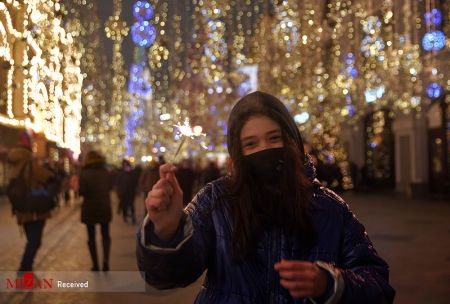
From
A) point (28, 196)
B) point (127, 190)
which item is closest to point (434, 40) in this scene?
point (127, 190)

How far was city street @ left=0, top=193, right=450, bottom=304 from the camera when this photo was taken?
7477mm

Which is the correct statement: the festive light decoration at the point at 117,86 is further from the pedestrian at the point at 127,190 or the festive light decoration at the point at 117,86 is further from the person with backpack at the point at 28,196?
the person with backpack at the point at 28,196

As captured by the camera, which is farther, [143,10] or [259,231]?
[143,10]

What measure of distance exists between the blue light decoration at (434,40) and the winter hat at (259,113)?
73.8 feet

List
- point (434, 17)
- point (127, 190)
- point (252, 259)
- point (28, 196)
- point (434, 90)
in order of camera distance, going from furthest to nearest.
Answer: point (434, 17), point (434, 90), point (127, 190), point (28, 196), point (252, 259)

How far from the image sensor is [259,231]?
6.95 ft

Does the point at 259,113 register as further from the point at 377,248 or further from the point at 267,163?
the point at 377,248

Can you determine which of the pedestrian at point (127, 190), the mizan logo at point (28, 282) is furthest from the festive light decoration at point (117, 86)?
the mizan logo at point (28, 282)

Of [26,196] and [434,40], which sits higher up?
[434,40]

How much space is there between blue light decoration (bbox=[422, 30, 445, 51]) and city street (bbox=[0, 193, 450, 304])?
6.55 metres

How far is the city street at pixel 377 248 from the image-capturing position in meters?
7.48

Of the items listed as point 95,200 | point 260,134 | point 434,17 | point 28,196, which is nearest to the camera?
point 260,134

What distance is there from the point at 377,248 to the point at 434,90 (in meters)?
13.8

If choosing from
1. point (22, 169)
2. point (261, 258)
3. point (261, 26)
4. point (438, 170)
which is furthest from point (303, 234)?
point (261, 26)
